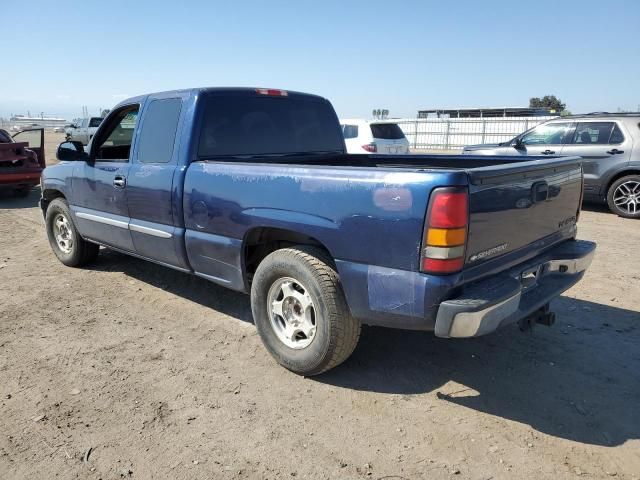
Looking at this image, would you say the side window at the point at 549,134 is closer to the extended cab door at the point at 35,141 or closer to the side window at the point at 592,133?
the side window at the point at 592,133

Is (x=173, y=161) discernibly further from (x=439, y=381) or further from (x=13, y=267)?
(x=13, y=267)

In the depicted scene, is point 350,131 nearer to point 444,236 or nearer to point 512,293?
point 512,293

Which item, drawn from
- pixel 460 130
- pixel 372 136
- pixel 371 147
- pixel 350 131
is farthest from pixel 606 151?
pixel 460 130

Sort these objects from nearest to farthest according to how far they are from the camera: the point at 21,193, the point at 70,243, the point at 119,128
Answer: the point at 119,128 → the point at 70,243 → the point at 21,193

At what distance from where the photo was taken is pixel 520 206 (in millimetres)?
3000

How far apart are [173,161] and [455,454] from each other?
2.89 metres

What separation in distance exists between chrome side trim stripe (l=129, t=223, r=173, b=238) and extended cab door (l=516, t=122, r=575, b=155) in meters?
7.80

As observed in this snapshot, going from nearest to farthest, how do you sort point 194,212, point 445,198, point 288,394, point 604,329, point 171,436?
point 445,198 → point 171,436 → point 288,394 → point 194,212 → point 604,329

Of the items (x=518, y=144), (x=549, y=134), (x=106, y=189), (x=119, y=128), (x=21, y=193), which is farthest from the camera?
(x=21, y=193)

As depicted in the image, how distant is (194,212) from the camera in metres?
3.84

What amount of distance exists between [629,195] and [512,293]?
7467mm

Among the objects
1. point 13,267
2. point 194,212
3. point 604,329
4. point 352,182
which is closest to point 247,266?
point 194,212

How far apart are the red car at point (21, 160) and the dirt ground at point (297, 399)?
288 inches

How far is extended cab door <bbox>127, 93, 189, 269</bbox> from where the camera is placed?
401cm
